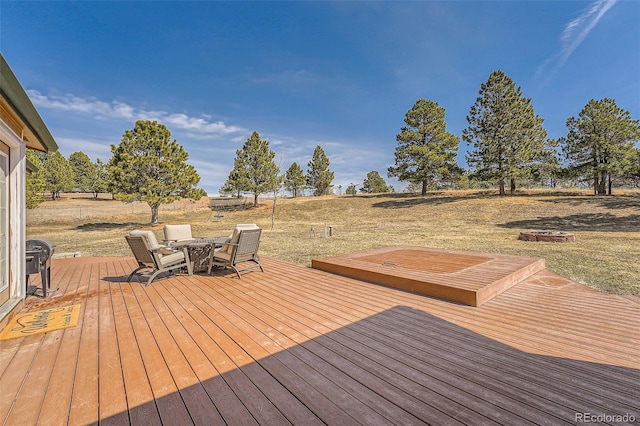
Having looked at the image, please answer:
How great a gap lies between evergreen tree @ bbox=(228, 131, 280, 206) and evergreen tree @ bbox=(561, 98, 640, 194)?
27.5 meters

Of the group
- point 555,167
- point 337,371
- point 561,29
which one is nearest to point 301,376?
point 337,371

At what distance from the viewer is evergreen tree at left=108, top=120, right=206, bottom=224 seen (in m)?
17.5

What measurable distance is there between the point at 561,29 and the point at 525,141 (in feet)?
44.9

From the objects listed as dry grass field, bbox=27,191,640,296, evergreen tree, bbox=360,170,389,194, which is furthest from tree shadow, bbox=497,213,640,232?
evergreen tree, bbox=360,170,389,194

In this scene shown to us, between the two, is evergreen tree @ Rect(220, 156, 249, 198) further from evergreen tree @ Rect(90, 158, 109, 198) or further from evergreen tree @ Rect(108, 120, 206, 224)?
evergreen tree @ Rect(90, 158, 109, 198)

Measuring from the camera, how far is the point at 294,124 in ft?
94.8

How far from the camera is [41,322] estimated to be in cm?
304

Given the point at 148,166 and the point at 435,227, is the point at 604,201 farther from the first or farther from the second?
the point at 148,166

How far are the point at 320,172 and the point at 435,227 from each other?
27941mm

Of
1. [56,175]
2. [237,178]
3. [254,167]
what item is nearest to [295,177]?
[254,167]

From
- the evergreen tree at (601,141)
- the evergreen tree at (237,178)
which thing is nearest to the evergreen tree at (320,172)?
the evergreen tree at (237,178)

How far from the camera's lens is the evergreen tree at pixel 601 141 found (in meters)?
20.9

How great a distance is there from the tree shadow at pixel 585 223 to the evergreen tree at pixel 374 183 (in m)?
38.5

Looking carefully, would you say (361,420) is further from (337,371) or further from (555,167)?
(555,167)
